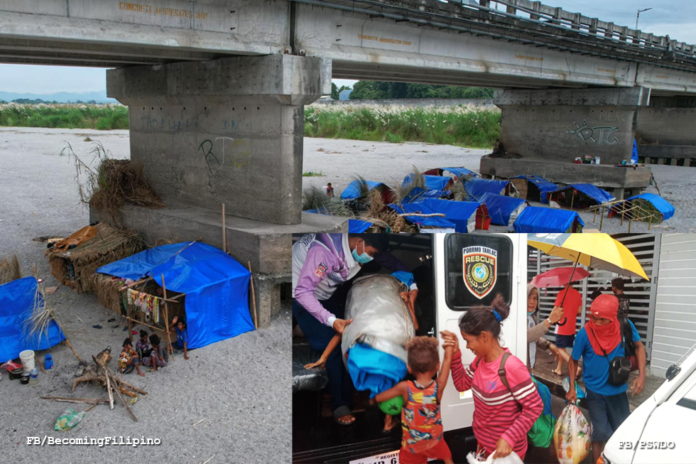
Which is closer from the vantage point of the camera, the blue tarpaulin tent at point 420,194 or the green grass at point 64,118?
the blue tarpaulin tent at point 420,194

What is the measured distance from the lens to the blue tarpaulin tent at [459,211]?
1577cm

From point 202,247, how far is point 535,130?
1990 centimetres

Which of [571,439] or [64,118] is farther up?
[64,118]

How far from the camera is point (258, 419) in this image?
25.9 feet

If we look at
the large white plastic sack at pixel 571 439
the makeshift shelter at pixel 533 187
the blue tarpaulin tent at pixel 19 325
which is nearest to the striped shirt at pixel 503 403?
the large white plastic sack at pixel 571 439

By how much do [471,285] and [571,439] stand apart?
4.81 ft

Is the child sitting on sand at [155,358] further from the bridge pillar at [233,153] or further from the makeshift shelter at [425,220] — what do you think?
the makeshift shelter at [425,220]

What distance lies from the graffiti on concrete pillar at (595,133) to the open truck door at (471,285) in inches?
897

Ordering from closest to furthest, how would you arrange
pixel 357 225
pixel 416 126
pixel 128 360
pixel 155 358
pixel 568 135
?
pixel 128 360, pixel 155 358, pixel 357 225, pixel 568 135, pixel 416 126

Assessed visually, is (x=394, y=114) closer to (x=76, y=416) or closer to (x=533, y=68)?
(x=533, y=68)

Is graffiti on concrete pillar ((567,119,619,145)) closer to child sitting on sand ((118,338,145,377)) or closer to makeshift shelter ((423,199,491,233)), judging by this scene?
makeshift shelter ((423,199,491,233))

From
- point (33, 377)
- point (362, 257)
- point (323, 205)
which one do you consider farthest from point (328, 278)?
point (323, 205)

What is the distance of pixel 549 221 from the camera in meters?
16.4

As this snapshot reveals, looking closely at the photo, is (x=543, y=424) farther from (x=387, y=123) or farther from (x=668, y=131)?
(x=387, y=123)
